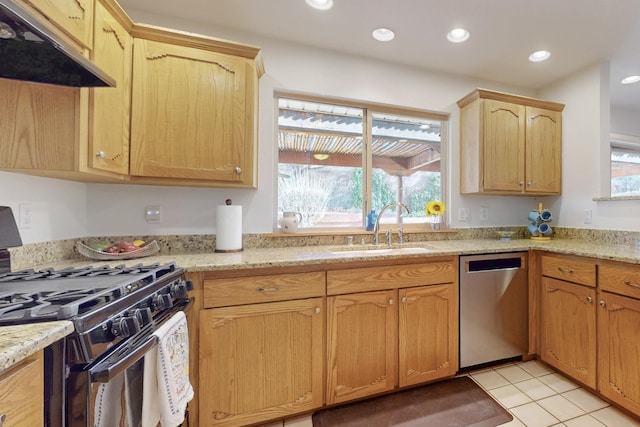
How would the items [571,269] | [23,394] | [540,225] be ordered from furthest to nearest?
1. [540,225]
2. [571,269]
3. [23,394]

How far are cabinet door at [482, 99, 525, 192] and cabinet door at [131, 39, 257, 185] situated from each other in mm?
1966

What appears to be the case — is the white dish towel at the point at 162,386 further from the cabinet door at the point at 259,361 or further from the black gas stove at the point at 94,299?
the cabinet door at the point at 259,361

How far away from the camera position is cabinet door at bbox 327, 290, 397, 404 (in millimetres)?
1562

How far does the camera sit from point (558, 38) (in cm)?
205

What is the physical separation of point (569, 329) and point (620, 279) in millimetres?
490

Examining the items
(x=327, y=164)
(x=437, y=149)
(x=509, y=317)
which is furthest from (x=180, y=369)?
(x=437, y=149)

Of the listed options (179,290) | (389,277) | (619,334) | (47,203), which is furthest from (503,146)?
(47,203)

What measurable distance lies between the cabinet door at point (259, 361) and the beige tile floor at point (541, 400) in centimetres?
19

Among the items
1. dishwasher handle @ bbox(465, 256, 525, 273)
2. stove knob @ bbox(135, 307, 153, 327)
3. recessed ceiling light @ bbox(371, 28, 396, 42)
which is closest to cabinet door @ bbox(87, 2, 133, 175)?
stove knob @ bbox(135, 307, 153, 327)

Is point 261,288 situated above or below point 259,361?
above

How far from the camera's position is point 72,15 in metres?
1.17

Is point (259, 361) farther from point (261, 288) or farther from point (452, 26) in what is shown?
point (452, 26)

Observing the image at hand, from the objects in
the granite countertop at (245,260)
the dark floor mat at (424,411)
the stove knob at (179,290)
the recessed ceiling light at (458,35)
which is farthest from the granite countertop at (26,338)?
the recessed ceiling light at (458,35)

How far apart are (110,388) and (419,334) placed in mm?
1578
